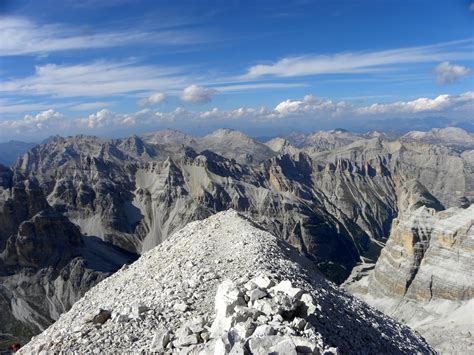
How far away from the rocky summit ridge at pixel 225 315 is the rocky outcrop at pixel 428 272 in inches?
2284

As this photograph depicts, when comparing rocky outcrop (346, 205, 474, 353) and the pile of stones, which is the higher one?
the pile of stones

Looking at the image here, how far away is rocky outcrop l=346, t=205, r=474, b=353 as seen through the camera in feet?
290

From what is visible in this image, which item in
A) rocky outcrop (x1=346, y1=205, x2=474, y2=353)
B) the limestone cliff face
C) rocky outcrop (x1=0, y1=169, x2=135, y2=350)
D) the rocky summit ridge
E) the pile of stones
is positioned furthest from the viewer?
rocky outcrop (x1=0, y1=169, x2=135, y2=350)

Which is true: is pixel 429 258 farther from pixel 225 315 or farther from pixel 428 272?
pixel 225 315

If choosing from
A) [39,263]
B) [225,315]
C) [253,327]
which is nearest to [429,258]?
[225,315]

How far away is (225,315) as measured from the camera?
1714cm

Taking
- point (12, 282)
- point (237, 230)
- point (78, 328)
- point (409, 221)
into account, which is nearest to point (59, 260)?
point (12, 282)

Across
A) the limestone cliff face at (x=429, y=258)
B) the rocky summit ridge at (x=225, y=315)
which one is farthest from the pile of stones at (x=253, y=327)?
the limestone cliff face at (x=429, y=258)

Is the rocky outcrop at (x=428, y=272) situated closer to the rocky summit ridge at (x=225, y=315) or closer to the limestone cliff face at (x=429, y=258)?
the limestone cliff face at (x=429, y=258)

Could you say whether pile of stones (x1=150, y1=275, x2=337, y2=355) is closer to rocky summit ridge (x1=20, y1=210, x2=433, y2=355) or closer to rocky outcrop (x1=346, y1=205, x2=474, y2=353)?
rocky summit ridge (x1=20, y1=210, x2=433, y2=355)

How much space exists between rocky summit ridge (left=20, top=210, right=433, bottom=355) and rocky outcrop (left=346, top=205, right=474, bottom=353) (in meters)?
58.0

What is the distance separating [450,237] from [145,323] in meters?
96.2

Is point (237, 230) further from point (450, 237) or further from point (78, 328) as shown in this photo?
point (450, 237)

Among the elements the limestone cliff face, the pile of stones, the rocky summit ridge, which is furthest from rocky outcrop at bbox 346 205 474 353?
the pile of stones
